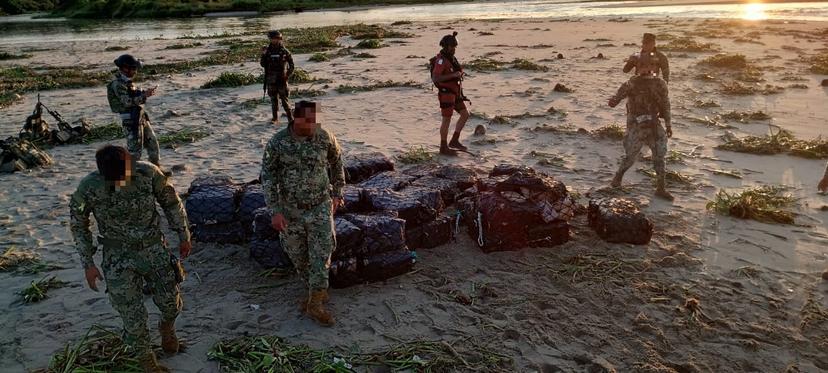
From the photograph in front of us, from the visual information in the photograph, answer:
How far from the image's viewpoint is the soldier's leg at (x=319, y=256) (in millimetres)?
4859

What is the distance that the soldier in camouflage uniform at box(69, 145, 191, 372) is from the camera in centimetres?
392

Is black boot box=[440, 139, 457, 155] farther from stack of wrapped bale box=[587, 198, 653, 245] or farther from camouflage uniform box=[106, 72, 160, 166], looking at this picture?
camouflage uniform box=[106, 72, 160, 166]

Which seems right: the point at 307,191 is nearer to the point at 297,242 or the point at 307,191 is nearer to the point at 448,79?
the point at 297,242

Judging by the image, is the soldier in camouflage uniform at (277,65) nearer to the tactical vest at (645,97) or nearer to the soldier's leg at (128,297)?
the tactical vest at (645,97)

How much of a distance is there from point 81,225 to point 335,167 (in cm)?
217

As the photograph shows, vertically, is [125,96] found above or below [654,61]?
below

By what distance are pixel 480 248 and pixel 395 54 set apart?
20.2m

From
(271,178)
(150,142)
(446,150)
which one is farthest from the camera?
(446,150)

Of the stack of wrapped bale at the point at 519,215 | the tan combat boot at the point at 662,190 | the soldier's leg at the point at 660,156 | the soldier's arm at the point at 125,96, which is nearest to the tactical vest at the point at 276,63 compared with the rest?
the soldier's arm at the point at 125,96

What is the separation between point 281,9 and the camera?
73938mm

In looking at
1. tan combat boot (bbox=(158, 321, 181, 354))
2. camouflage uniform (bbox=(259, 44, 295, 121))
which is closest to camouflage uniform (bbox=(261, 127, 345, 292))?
tan combat boot (bbox=(158, 321, 181, 354))

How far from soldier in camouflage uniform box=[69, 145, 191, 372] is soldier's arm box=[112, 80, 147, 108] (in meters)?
4.51

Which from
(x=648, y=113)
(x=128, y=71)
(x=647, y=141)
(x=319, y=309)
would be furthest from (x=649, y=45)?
(x=128, y=71)

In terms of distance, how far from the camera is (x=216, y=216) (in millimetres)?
6633
